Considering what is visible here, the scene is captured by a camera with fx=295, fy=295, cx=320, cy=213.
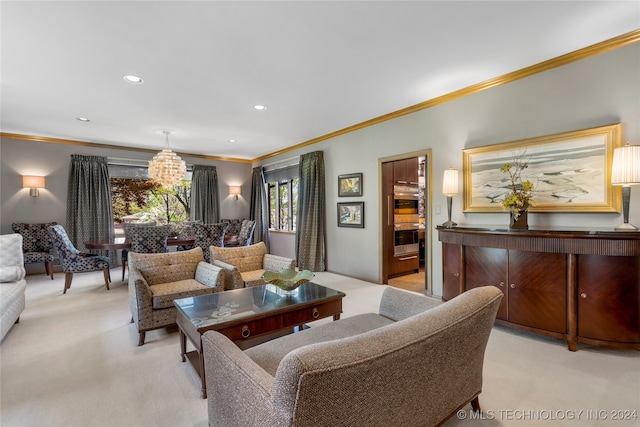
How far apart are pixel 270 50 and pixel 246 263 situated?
7.93 ft

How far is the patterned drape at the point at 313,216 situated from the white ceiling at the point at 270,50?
5.19 feet

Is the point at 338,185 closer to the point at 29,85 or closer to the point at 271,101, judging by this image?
the point at 271,101

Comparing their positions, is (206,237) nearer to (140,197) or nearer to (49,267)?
(49,267)

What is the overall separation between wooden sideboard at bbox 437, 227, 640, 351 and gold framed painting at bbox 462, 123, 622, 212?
571 millimetres

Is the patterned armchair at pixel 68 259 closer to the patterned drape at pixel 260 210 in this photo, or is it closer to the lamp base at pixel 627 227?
the patterned drape at pixel 260 210

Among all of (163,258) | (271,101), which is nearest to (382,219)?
(271,101)

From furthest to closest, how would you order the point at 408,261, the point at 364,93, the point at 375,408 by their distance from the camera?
1. the point at 408,261
2. the point at 364,93
3. the point at 375,408

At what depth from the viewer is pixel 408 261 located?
5.38m

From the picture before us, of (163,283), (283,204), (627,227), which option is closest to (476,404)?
(627,227)

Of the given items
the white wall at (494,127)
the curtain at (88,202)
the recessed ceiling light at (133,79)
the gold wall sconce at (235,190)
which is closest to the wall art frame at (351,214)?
the white wall at (494,127)

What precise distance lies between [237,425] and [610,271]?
2877 mm

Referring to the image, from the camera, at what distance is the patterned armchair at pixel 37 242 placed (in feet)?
16.8

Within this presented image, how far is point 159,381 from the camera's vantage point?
2.11 metres

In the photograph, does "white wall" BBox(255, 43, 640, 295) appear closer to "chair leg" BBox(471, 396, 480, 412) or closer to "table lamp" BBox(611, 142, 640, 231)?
"table lamp" BBox(611, 142, 640, 231)
